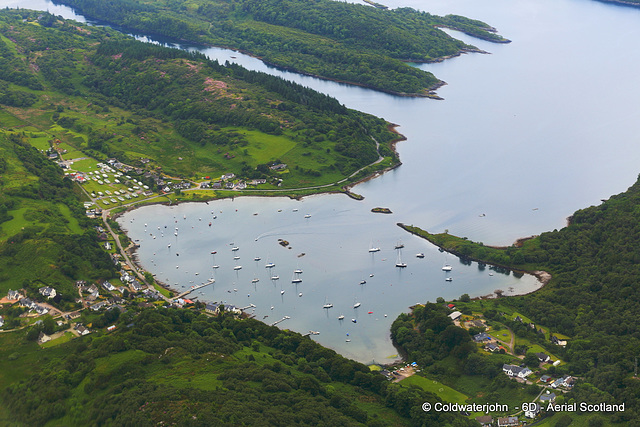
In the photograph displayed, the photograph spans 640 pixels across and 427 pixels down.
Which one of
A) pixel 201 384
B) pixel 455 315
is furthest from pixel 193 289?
pixel 455 315

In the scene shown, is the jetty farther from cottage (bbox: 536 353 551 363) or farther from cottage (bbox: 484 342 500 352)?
cottage (bbox: 536 353 551 363)

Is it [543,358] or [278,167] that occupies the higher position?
[543,358]

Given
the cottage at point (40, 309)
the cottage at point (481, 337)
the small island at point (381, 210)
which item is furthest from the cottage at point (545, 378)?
the cottage at point (40, 309)

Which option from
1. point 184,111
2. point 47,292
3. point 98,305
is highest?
point 184,111

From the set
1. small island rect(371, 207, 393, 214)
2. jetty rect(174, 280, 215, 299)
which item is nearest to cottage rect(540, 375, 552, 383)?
jetty rect(174, 280, 215, 299)

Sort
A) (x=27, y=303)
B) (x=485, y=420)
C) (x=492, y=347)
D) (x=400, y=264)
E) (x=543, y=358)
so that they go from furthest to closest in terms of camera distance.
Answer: (x=400, y=264) < (x=27, y=303) < (x=492, y=347) < (x=543, y=358) < (x=485, y=420)

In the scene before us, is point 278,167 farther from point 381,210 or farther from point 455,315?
point 455,315
